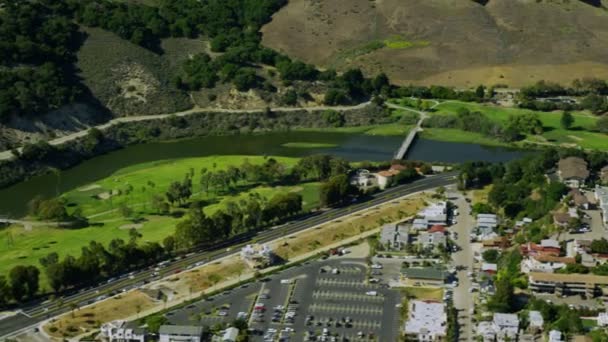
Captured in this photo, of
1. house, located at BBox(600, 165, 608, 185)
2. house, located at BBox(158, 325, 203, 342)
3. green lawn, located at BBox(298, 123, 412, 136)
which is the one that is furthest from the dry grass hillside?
house, located at BBox(158, 325, 203, 342)

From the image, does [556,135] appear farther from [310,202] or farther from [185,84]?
[185,84]

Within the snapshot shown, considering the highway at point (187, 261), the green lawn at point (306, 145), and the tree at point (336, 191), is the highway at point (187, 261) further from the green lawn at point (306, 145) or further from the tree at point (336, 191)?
the green lawn at point (306, 145)

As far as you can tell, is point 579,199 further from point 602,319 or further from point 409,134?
point 409,134

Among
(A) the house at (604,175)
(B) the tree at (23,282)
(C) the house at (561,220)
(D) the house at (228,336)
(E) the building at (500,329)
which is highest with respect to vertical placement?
(A) the house at (604,175)

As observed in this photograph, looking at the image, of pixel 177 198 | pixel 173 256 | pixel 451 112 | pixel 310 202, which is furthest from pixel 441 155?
pixel 173 256

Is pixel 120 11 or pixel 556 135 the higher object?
pixel 120 11

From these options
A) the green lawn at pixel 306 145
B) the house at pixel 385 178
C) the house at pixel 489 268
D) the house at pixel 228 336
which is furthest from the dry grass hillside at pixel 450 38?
the house at pixel 228 336
